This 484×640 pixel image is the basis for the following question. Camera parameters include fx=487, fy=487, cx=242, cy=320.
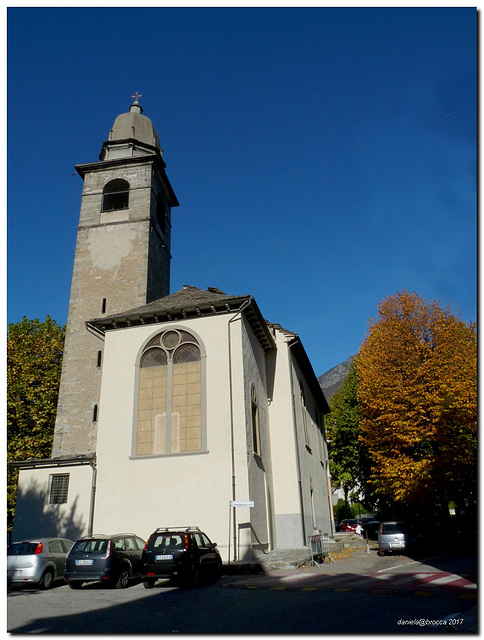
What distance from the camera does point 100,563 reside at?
12516 millimetres

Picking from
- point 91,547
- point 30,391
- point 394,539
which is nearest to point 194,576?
point 91,547

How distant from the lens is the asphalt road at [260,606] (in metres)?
7.09

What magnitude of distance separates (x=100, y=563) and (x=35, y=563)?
7.49 feet

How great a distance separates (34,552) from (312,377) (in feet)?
Result: 63.0

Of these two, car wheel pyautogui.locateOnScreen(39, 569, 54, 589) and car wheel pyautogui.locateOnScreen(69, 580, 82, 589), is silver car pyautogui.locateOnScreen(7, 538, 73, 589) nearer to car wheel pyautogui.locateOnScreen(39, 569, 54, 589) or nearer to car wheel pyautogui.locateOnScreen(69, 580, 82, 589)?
car wheel pyautogui.locateOnScreen(39, 569, 54, 589)

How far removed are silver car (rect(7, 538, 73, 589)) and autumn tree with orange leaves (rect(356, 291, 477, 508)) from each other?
15002mm

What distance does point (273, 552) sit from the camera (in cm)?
1753

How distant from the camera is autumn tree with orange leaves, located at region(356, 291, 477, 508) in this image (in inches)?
877

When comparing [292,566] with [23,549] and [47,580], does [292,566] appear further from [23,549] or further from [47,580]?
[23,549]

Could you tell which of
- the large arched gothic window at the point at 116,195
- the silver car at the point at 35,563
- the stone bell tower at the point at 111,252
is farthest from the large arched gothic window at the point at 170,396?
the large arched gothic window at the point at 116,195

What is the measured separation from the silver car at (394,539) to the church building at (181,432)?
10.7ft

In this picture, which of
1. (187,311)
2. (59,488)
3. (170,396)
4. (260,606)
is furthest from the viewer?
(187,311)

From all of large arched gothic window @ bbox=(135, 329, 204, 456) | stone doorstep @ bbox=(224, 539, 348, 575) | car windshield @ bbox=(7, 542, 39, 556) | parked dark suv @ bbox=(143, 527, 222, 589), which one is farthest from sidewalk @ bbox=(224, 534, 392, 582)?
car windshield @ bbox=(7, 542, 39, 556)

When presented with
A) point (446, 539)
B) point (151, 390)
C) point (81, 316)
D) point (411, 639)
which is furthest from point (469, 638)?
point (81, 316)
